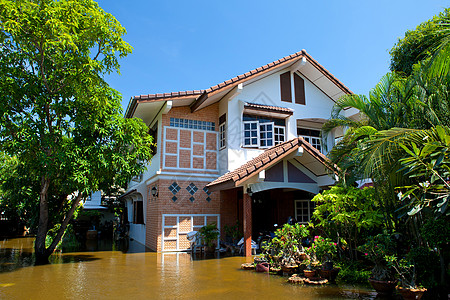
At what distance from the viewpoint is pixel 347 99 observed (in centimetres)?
825

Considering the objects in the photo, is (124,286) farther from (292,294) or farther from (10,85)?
(10,85)

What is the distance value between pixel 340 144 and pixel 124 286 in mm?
6464

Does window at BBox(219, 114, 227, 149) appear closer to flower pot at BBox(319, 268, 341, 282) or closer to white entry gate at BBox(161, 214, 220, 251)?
white entry gate at BBox(161, 214, 220, 251)

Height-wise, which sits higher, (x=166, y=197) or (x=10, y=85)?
(x=10, y=85)

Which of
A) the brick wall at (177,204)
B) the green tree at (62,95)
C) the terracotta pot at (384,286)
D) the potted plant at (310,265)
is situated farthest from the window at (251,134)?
the terracotta pot at (384,286)

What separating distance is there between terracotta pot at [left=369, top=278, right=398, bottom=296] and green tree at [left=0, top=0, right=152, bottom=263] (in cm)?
782

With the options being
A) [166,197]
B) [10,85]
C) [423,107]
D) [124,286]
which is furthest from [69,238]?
[423,107]

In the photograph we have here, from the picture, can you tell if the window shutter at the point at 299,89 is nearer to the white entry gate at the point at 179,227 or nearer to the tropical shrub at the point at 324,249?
the white entry gate at the point at 179,227

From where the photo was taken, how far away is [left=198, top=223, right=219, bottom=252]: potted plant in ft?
39.8

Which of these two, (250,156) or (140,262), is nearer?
(140,262)

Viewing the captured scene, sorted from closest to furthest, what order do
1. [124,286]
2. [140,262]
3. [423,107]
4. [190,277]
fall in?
[423,107] → [124,286] → [190,277] → [140,262]

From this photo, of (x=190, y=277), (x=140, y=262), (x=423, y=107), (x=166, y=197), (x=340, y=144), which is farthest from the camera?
(x=166, y=197)

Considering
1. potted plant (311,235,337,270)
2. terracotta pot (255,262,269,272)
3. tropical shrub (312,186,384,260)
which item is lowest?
terracotta pot (255,262,269,272)

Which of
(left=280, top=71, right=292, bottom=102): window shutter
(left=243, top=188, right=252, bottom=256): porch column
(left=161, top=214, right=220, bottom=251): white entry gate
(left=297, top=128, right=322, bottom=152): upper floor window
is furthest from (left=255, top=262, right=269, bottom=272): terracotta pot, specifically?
(left=297, top=128, right=322, bottom=152): upper floor window
